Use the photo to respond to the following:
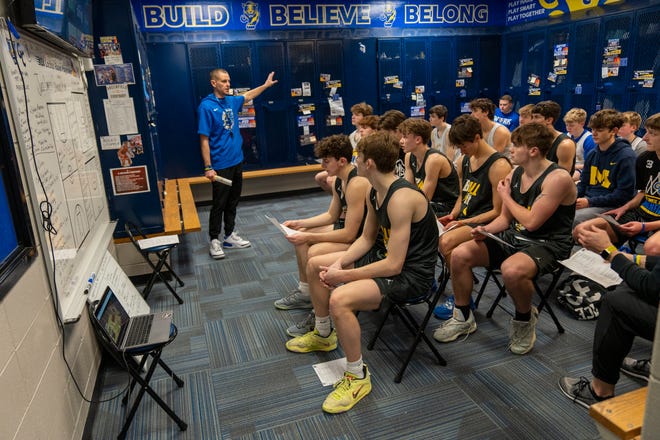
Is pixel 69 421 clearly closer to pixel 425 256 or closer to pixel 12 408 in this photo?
pixel 12 408

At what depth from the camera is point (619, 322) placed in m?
1.85

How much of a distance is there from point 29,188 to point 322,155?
1.51 m

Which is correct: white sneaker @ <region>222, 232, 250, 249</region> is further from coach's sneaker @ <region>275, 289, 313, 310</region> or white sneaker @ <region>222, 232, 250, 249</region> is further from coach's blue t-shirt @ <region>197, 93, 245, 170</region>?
coach's sneaker @ <region>275, 289, 313, 310</region>

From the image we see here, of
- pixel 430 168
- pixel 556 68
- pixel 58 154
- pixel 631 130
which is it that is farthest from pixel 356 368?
pixel 556 68

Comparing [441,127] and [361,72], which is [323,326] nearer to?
[441,127]

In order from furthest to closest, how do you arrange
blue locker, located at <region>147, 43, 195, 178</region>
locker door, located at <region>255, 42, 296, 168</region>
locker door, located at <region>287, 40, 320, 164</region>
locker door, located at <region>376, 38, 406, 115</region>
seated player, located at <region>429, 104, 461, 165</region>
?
locker door, located at <region>376, 38, 406, 115</region>, locker door, located at <region>287, 40, 320, 164</region>, locker door, located at <region>255, 42, 296, 168</region>, blue locker, located at <region>147, 43, 195, 178</region>, seated player, located at <region>429, 104, 461, 165</region>

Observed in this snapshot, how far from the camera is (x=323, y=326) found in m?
2.63

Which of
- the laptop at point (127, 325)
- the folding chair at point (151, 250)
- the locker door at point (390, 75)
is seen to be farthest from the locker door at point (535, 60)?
the laptop at point (127, 325)

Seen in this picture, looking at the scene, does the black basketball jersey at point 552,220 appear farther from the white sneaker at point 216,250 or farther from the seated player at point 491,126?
the white sneaker at point 216,250

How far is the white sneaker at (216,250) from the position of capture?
4.17m

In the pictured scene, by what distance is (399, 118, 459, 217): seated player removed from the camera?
3184mm

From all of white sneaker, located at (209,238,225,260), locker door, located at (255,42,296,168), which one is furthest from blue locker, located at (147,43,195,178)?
white sneaker, located at (209,238,225,260)

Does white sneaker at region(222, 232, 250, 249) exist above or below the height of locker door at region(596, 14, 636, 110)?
below

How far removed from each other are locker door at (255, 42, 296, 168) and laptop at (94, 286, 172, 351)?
13.7 feet
